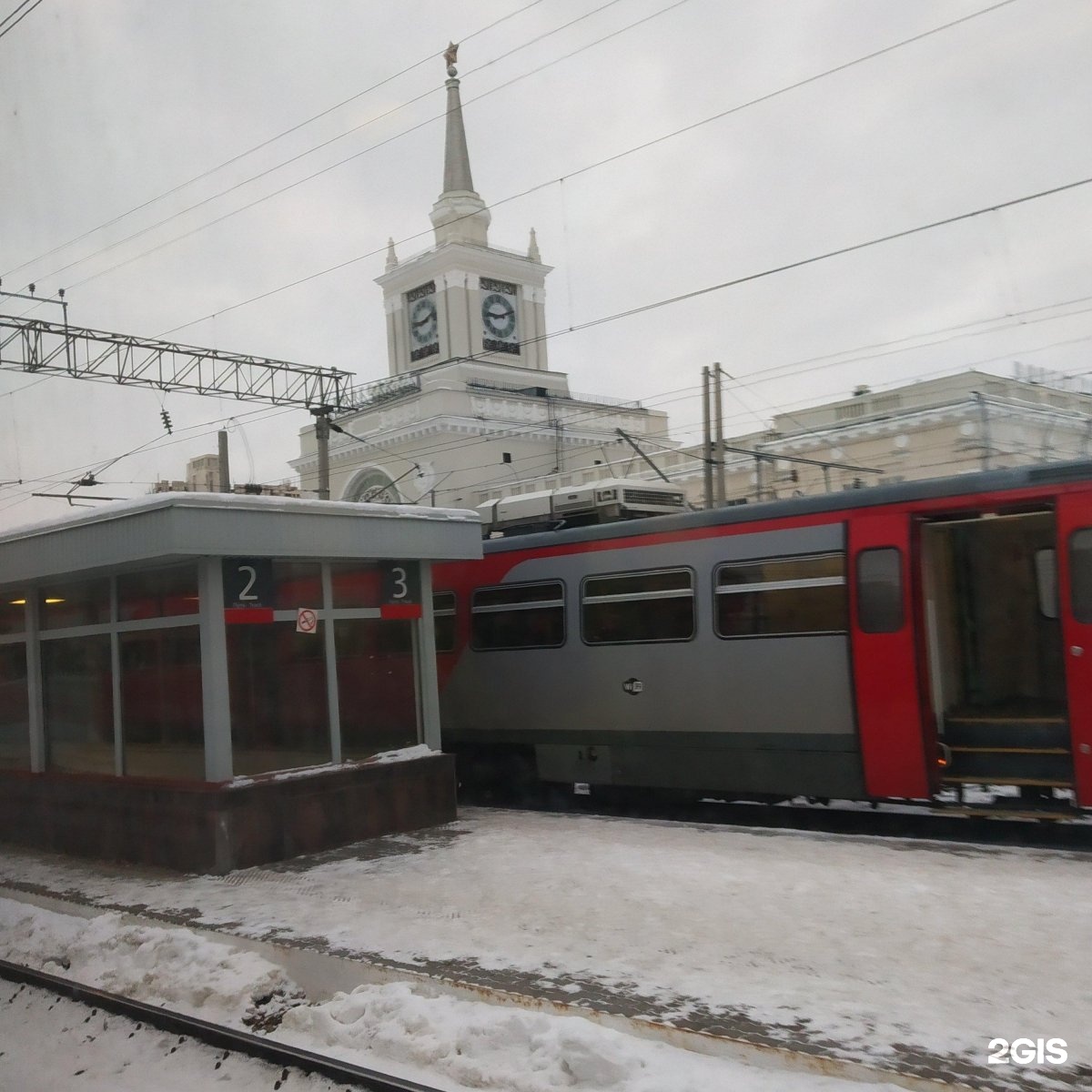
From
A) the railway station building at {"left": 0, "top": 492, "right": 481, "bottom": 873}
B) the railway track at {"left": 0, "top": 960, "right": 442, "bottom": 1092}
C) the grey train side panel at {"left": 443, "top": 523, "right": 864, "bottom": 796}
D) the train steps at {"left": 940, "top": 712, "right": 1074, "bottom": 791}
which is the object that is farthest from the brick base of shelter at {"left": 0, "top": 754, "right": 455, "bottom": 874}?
the train steps at {"left": 940, "top": 712, "right": 1074, "bottom": 791}

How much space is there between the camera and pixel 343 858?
33.4 ft

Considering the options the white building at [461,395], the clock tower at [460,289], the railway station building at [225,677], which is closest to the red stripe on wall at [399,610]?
the railway station building at [225,677]

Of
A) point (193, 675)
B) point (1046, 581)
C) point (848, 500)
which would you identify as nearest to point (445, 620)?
point (193, 675)

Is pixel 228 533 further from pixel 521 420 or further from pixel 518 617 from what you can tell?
pixel 521 420

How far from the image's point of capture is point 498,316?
2320 inches

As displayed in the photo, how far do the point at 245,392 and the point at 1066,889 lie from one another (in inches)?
698

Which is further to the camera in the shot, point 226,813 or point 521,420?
point 521,420

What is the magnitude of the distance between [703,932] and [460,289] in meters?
52.9

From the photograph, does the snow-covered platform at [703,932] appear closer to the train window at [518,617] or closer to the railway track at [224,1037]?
the railway track at [224,1037]

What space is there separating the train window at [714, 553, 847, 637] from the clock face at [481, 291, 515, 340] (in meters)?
48.3

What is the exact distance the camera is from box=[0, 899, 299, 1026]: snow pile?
21.8ft

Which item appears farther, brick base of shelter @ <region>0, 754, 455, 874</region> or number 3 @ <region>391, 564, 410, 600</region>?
number 3 @ <region>391, 564, 410, 600</region>

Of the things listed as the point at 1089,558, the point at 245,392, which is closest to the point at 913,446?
the point at 245,392

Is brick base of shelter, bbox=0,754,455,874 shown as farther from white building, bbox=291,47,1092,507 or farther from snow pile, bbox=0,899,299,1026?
white building, bbox=291,47,1092,507
